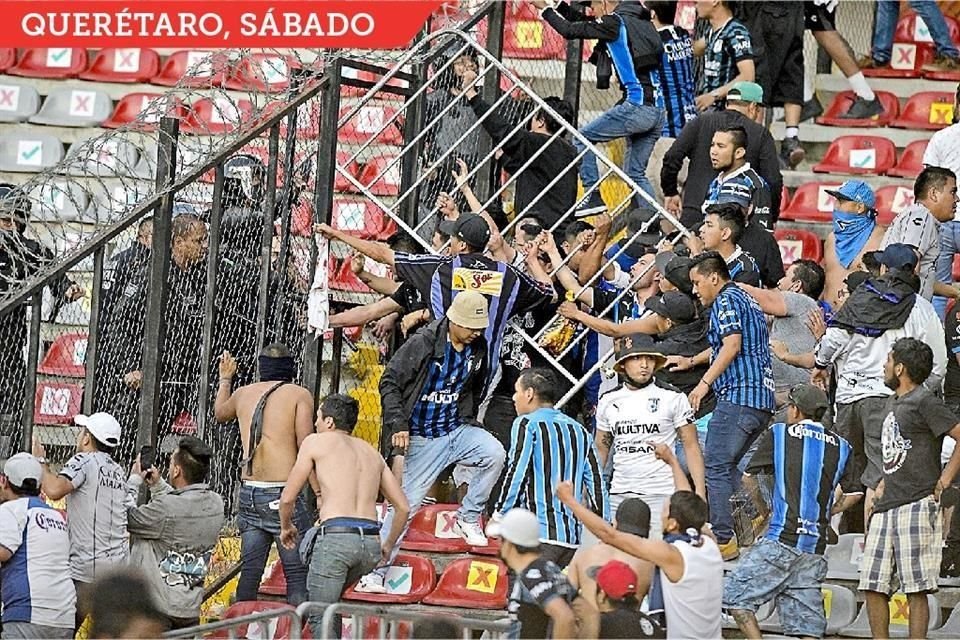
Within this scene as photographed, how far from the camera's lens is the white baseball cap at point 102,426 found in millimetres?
9727

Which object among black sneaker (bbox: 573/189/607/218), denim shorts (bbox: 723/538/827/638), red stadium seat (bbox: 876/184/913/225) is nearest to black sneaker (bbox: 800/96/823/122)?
red stadium seat (bbox: 876/184/913/225)

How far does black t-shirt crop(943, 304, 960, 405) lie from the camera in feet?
35.8

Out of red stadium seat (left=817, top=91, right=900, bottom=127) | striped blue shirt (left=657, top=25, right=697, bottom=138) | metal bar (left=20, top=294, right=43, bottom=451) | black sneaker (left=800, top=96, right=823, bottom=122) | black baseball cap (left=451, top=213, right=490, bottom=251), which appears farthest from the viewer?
black sneaker (left=800, top=96, right=823, bottom=122)

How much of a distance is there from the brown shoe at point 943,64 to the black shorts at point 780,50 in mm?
2149

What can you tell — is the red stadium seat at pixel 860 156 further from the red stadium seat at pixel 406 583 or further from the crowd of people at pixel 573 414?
the red stadium seat at pixel 406 583

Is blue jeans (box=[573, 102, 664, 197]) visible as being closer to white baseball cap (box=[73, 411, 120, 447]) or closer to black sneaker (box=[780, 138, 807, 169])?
black sneaker (box=[780, 138, 807, 169])

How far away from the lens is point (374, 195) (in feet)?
40.0

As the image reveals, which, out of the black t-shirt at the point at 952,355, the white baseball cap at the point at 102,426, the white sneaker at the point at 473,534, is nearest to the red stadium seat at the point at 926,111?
the black t-shirt at the point at 952,355

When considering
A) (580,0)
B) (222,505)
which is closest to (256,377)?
(222,505)

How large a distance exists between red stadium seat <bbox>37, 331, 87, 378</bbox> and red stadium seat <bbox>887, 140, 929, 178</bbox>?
6571 mm

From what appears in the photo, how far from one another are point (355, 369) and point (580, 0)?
3.59 meters

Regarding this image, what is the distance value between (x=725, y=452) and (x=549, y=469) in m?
1.34

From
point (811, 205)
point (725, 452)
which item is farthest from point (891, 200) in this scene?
point (725, 452)

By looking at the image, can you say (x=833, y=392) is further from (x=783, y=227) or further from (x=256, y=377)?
(x=256, y=377)
